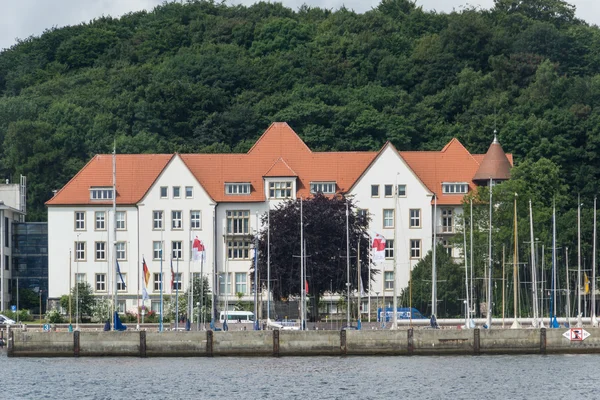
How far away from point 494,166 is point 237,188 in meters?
20.5

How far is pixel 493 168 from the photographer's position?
138125 millimetres

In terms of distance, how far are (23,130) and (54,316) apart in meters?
49.9

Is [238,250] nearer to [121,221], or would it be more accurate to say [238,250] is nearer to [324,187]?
[324,187]

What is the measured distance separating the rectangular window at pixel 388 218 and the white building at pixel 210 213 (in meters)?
0.08

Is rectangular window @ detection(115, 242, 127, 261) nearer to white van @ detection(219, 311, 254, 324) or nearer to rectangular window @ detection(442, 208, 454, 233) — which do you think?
white van @ detection(219, 311, 254, 324)

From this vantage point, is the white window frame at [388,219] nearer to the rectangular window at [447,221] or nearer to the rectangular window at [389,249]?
the rectangular window at [389,249]

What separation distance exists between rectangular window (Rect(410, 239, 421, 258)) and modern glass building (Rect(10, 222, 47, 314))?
30.7 meters

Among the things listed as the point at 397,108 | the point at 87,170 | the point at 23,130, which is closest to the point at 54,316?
the point at 87,170

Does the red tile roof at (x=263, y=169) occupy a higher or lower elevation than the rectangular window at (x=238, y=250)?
higher

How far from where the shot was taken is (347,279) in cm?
12231

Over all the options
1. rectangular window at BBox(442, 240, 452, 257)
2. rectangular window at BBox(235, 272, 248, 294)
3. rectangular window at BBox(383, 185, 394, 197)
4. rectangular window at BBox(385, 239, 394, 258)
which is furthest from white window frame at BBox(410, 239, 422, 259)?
rectangular window at BBox(235, 272, 248, 294)

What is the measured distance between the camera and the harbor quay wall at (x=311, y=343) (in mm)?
97250

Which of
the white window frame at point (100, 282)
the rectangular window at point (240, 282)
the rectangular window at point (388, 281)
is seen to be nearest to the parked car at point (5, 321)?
the white window frame at point (100, 282)

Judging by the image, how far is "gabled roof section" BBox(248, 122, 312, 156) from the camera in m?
142
